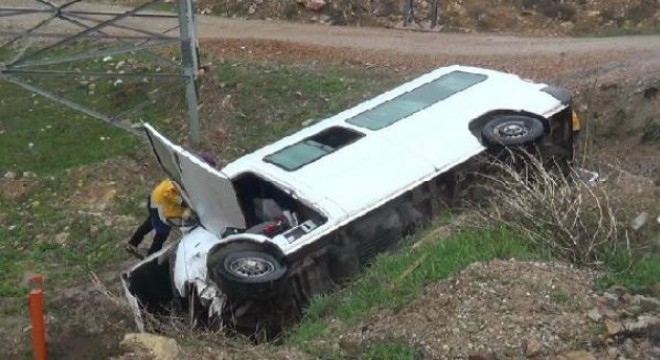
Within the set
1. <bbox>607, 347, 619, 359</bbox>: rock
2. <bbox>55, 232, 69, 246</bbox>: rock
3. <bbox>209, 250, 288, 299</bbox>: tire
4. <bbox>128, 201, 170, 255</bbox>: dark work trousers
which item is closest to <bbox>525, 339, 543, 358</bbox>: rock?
<bbox>607, 347, 619, 359</bbox>: rock

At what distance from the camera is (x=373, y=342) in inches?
226

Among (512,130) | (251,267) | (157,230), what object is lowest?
(157,230)

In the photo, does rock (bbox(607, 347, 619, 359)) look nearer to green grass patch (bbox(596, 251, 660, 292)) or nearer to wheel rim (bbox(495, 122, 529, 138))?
green grass patch (bbox(596, 251, 660, 292))

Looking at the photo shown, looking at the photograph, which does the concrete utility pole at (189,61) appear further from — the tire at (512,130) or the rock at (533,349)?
the rock at (533,349)

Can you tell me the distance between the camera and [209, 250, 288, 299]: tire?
21.7 ft

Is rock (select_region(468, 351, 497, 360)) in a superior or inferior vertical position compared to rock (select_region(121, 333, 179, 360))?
superior

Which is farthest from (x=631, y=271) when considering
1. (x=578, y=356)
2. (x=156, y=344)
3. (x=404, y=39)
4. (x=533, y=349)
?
(x=404, y=39)

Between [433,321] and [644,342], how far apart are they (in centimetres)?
114

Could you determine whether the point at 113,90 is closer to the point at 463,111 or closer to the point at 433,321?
the point at 463,111

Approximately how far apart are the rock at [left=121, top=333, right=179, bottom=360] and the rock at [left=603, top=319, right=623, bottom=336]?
7.95ft

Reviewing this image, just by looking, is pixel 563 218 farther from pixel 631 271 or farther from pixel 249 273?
pixel 249 273

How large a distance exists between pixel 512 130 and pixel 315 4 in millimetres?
10416

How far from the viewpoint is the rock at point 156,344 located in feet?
19.3

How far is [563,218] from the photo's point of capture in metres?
6.22
